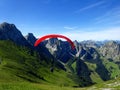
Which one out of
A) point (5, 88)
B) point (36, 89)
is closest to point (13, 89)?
point (5, 88)

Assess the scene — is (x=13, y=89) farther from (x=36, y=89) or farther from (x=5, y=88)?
(x=36, y=89)

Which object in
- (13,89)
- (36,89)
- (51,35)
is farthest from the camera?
(36,89)

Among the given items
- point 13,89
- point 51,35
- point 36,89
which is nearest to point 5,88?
point 13,89

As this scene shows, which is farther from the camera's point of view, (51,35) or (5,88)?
(5,88)

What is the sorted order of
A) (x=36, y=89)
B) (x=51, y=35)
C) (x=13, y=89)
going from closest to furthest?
(x=51, y=35) → (x=13, y=89) → (x=36, y=89)

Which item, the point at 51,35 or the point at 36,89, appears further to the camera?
the point at 36,89

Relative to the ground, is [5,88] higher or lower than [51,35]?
lower

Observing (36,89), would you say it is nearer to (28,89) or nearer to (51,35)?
(28,89)

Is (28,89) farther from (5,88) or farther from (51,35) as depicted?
(51,35)
